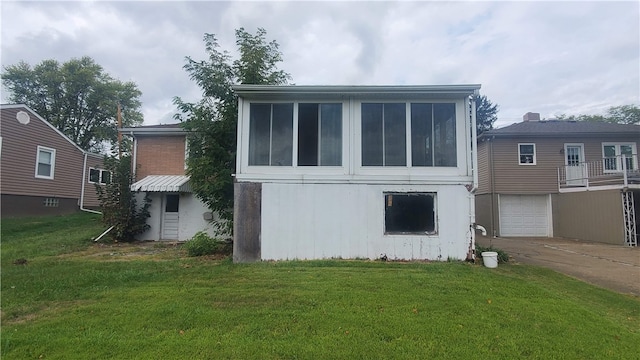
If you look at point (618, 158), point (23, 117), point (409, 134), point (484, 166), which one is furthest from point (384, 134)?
point (23, 117)

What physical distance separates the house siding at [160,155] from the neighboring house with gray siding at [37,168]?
1.44 metres

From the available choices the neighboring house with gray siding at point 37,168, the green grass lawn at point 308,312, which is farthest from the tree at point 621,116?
the neighboring house with gray siding at point 37,168

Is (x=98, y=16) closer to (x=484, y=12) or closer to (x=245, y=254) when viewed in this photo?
(x=245, y=254)

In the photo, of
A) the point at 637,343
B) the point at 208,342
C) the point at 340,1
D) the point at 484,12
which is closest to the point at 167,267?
the point at 208,342

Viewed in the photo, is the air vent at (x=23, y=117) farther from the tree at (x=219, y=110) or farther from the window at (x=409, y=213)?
the window at (x=409, y=213)

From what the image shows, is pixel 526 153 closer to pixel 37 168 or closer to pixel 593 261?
pixel 593 261

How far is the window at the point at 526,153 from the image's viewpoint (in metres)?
17.6

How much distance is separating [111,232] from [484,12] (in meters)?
14.6

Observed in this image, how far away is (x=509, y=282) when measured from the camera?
269 inches

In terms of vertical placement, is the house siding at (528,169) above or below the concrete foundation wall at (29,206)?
above

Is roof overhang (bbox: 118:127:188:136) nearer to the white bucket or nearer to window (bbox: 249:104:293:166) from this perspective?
window (bbox: 249:104:293:166)

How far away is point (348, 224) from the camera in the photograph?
892 cm

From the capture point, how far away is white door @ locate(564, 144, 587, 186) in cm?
1680

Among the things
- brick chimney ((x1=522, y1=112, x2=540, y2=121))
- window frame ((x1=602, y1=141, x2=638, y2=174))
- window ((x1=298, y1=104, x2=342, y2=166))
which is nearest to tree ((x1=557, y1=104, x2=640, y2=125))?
brick chimney ((x1=522, y1=112, x2=540, y2=121))
